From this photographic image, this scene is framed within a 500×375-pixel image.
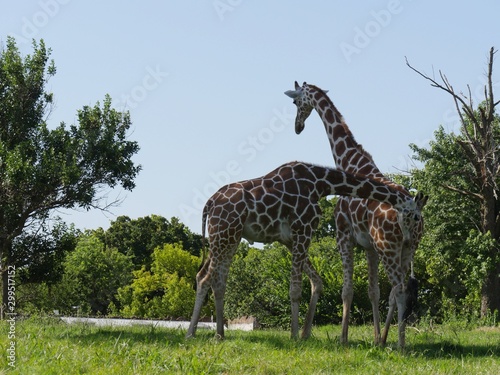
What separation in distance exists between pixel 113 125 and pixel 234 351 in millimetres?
12663

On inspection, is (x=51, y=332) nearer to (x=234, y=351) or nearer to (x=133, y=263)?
(x=234, y=351)

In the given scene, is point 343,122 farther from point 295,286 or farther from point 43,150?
point 43,150

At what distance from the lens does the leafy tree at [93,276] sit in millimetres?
48369

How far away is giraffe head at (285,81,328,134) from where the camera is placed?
17100mm

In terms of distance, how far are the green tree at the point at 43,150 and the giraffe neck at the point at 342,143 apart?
7.52 m

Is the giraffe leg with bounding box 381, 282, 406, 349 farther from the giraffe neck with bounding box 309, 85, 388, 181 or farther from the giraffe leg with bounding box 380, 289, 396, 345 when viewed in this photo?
the giraffe neck with bounding box 309, 85, 388, 181

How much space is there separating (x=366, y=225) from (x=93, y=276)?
146 feet

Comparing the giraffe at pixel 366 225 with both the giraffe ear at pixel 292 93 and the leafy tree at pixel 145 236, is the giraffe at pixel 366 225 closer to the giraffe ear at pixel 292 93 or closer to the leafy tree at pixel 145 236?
the giraffe ear at pixel 292 93

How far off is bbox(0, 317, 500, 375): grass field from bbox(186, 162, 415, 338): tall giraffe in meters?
1.07

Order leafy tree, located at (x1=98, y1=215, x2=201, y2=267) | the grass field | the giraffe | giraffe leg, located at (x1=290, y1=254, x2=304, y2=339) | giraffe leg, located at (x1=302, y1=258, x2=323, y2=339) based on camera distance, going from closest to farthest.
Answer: the grass field, the giraffe, giraffe leg, located at (x1=290, y1=254, x2=304, y2=339), giraffe leg, located at (x1=302, y1=258, x2=323, y2=339), leafy tree, located at (x1=98, y1=215, x2=201, y2=267)

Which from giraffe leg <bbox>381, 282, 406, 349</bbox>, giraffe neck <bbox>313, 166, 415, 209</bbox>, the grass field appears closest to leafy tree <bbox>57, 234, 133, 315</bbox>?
the grass field

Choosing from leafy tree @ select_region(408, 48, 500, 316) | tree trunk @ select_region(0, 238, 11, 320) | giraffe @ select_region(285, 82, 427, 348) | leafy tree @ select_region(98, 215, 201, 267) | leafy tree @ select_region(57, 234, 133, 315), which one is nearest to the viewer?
giraffe @ select_region(285, 82, 427, 348)

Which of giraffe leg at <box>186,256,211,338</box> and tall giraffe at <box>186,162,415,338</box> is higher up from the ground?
tall giraffe at <box>186,162,415,338</box>

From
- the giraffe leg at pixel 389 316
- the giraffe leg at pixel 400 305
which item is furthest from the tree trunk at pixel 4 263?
the giraffe leg at pixel 400 305
